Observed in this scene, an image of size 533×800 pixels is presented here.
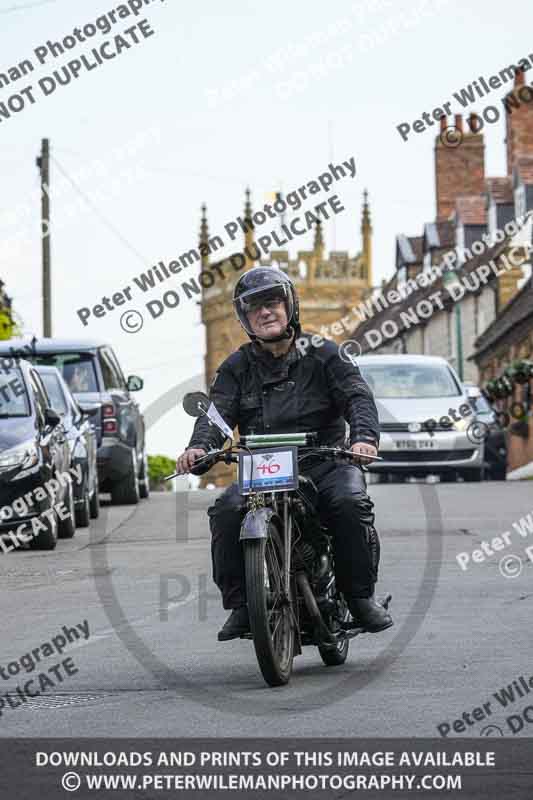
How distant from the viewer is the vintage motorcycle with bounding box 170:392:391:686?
23.9 ft

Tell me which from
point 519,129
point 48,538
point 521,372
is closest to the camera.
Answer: point 48,538

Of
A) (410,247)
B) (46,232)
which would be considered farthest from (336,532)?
(410,247)

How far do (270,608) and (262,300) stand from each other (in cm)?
141

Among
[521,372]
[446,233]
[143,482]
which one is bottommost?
[143,482]

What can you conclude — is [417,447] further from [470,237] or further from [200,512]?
[470,237]

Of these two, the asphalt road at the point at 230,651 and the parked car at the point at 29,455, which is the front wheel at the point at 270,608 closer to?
the asphalt road at the point at 230,651

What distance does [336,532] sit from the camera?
7887mm

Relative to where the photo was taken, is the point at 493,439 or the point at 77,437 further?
the point at 493,439


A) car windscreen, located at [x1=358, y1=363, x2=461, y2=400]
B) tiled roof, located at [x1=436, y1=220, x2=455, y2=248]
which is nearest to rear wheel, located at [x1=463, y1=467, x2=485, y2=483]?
car windscreen, located at [x1=358, y1=363, x2=461, y2=400]

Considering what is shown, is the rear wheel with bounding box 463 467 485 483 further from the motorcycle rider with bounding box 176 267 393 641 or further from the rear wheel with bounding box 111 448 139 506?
the motorcycle rider with bounding box 176 267 393 641

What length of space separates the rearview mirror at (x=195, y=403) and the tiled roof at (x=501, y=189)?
172ft

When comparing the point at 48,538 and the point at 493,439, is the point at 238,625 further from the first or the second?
the point at 493,439

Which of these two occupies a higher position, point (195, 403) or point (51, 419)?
point (195, 403)

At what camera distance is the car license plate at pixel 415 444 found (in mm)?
27234
